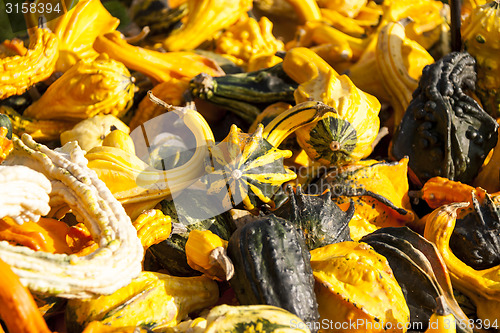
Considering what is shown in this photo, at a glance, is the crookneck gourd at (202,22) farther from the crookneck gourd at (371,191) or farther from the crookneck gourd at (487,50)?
the crookneck gourd at (487,50)

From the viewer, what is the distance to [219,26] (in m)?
2.84

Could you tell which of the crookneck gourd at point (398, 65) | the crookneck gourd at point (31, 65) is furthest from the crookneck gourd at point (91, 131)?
the crookneck gourd at point (398, 65)

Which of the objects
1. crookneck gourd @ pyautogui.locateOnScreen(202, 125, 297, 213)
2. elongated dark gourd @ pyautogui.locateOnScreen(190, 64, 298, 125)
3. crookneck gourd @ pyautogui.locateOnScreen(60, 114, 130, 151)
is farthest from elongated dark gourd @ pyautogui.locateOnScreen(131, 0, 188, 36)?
crookneck gourd @ pyautogui.locateOnScreen(202, 125, 297, 213)

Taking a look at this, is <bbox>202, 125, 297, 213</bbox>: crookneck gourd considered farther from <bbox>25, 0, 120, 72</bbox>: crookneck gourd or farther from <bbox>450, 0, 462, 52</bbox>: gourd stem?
<bbox>450, 0, 462, 52</bbox>: gourd stem

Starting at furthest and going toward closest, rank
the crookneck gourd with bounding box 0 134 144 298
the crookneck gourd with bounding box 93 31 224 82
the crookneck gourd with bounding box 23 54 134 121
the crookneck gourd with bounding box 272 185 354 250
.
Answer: the crookneck gourd with bounding box 93 31 224 82 → the crookneck gourd with bounding box 23 54 134 121 → the crookneck gourd with bounding box 272 185 354 250 → the crookneck gourd with bounding box 0 134 144 298

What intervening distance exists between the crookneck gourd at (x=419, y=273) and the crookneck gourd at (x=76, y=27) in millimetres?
1623

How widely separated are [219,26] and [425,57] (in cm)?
110

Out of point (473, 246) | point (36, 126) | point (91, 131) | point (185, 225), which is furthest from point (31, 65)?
point (473, 246)

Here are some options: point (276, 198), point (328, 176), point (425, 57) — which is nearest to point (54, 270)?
point (276, 198)

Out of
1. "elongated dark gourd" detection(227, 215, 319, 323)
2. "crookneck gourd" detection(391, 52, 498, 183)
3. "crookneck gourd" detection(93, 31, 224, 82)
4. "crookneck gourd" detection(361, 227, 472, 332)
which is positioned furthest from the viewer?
"crookneck gourd" detection(93, 31, 224, 82)

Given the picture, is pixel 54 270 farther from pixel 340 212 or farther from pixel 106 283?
pixel 340 212

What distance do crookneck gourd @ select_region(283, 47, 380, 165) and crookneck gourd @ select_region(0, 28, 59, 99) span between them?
1.09 metres

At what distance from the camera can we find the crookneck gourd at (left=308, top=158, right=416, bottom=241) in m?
1.93

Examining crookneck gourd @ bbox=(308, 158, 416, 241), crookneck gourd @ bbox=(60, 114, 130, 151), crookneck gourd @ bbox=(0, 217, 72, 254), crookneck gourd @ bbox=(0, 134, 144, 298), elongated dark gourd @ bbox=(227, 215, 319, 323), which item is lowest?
crookneck gourd @ bbox=(308, 158, 416, 241)
